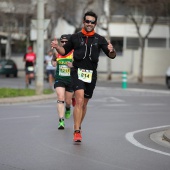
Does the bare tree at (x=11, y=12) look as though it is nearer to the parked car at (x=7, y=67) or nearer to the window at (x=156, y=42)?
the parked car at (x=7, y=67)

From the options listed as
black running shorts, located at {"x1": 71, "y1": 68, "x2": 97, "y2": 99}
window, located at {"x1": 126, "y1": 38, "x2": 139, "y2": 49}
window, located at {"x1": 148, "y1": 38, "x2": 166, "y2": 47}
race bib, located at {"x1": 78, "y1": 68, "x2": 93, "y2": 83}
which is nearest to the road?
black running shorts, located at {"x1": 71, "y1": 68, "x2": 97, "y2": 99}

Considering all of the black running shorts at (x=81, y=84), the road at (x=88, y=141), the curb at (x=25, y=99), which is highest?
the black running shorts at (x=81, y=84)

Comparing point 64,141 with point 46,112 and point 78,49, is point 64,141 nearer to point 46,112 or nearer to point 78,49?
point 78,49

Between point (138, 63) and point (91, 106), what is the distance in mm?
27809

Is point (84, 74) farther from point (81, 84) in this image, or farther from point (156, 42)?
point (156, 42)

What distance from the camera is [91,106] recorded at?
1944 cm

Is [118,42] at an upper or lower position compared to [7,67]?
upper

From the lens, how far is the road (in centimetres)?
882

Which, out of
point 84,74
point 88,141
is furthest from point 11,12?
point 84,74

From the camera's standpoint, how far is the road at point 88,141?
8822mm

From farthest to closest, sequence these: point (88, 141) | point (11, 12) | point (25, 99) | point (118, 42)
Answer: point (118, 42), point (11, 12), point (25, 99), point (88, 141)

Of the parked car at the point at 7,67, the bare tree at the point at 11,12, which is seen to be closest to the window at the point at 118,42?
the bare tree at the point at 11,12

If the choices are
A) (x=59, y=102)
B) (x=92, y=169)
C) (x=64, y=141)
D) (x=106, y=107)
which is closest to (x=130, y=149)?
(x=64, y=141)

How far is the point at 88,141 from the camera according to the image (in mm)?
11141
